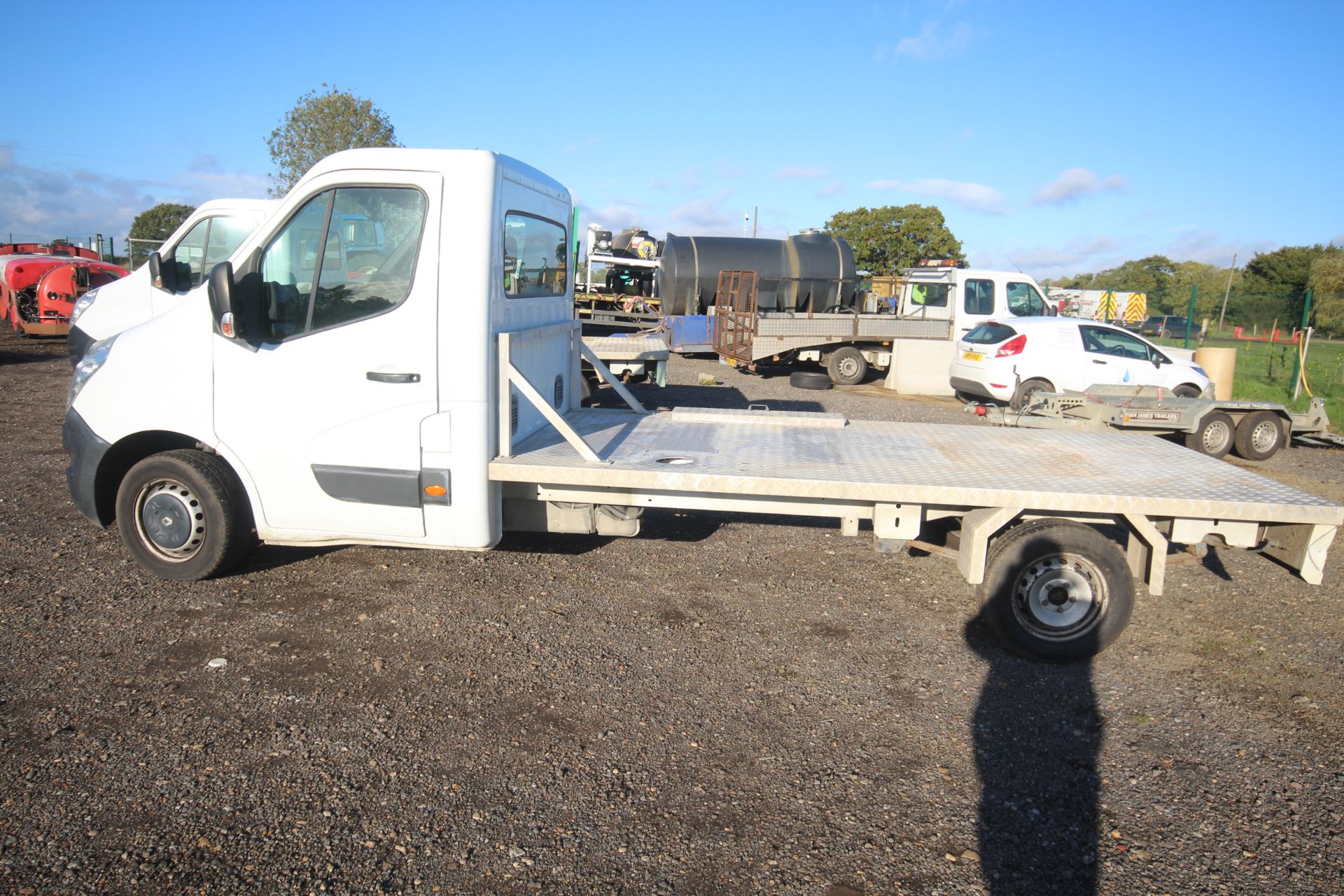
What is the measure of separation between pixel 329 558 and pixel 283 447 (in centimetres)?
146

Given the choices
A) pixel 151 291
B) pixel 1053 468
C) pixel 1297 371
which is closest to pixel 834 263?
pixel 1297 371

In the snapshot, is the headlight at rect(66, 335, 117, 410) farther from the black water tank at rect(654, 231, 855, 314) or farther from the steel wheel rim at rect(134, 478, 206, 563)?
the black water tank at rect(654, 231, 855, 314)

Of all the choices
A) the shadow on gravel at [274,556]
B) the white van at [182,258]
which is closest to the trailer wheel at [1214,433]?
the shadow on gravel at [274,556]

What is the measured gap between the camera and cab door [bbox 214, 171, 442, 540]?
4387mm

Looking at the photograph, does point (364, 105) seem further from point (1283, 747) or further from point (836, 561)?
point (1283, 747)

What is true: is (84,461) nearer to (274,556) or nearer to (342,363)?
(274,556)

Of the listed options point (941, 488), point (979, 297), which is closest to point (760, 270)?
point (979, 297)

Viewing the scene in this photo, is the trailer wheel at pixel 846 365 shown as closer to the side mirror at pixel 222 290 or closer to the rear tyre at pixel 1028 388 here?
the rear tyre at pixel 1028 388

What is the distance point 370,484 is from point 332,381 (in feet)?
1.91

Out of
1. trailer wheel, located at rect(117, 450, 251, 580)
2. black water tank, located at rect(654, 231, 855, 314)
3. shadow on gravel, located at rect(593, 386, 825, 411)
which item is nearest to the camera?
trailer wheel, located at rect(117, 450, 251, 580)

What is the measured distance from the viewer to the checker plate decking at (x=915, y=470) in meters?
4.20

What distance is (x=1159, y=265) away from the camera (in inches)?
3049

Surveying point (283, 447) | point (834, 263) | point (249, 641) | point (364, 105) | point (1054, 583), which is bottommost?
point (249, 641)

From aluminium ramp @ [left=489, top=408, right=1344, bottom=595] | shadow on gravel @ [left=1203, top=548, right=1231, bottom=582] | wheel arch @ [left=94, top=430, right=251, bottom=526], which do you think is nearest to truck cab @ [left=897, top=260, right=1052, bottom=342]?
shadow on gravel @ [left=1203, top=548, right=1231, bottom=582]
